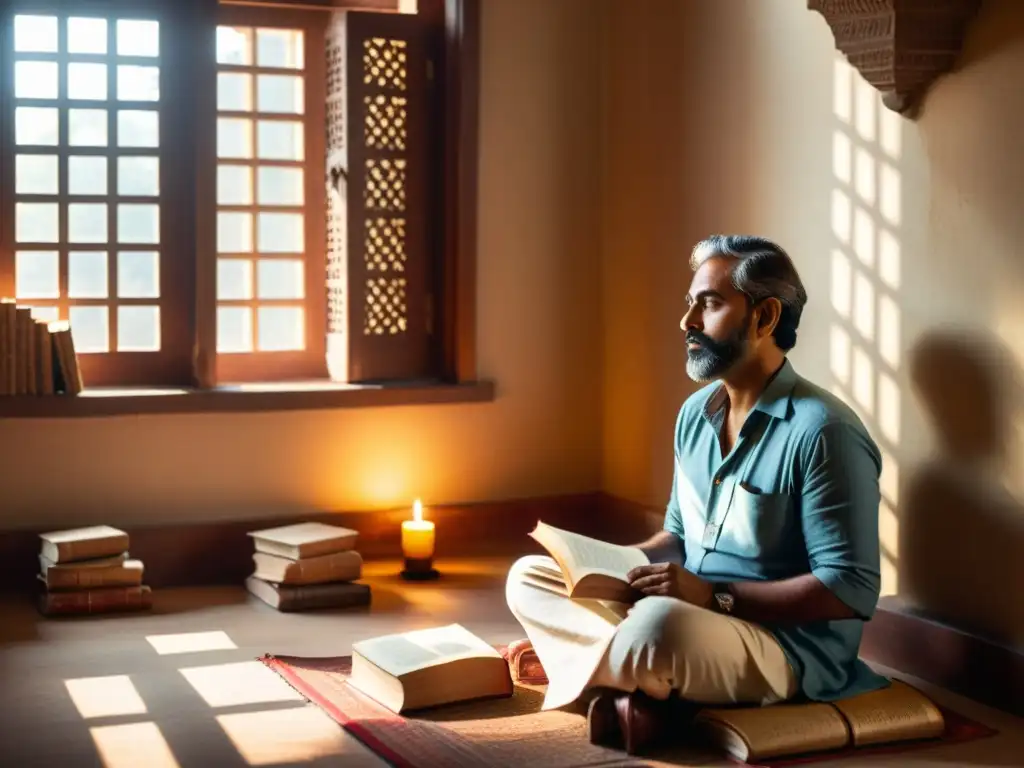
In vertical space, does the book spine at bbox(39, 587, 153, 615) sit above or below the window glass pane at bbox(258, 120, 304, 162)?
below

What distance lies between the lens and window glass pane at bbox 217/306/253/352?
5805 mm

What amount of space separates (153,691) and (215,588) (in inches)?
52.6

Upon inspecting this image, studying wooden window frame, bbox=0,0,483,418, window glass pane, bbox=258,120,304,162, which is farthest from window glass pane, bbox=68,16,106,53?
window glass pane, bbox=258,120,304,162

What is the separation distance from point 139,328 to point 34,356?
0.50 meters

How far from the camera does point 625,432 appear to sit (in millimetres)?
5969

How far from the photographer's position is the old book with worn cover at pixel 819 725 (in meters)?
3.46

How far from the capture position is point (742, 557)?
383cm

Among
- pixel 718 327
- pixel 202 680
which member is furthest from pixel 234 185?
pixel 718 327

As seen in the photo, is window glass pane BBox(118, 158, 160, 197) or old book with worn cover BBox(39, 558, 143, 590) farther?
window glass pane BBox(118, 158, 160, 197)

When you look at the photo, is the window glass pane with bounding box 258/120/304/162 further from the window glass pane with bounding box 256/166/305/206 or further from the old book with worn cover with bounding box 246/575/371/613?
the old book with worn cover with bounding box 246/575/371/613

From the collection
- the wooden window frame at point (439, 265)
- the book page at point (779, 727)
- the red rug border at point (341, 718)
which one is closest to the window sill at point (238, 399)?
the wooden window frame at point (439, 265)

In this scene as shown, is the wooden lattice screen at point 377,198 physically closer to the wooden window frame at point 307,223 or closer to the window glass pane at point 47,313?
the wooden window frame at point 307,223

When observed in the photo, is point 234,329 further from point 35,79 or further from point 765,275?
point 765,275

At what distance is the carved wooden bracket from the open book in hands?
1469 mm
